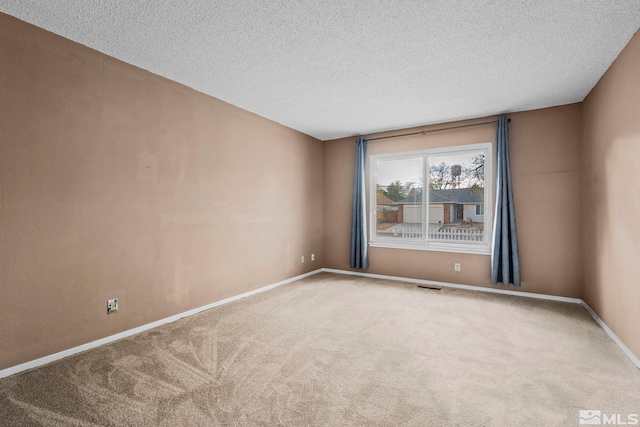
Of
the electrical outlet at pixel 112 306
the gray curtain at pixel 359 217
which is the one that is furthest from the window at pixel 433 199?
the electrical outlet at pixel 112 306

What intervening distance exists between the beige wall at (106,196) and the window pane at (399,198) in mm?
2248

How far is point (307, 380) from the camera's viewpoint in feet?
6.83

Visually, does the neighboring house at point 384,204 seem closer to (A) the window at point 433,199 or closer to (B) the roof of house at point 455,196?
(A) the window at point 433,199

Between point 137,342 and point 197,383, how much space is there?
995mm

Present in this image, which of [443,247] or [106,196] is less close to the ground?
[106,196]

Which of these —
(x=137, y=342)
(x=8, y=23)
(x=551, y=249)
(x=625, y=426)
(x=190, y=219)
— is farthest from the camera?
(x=551, y=249)

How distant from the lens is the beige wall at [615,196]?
7.79 feet

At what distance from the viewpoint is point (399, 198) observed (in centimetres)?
523

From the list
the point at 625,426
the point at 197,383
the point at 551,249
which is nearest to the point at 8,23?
the point at 197,383

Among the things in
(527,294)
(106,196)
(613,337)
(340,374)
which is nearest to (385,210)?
(527,294)

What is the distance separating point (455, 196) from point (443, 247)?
0.81 metres

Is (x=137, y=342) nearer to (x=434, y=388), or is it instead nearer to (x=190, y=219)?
(x=190, y=219)
